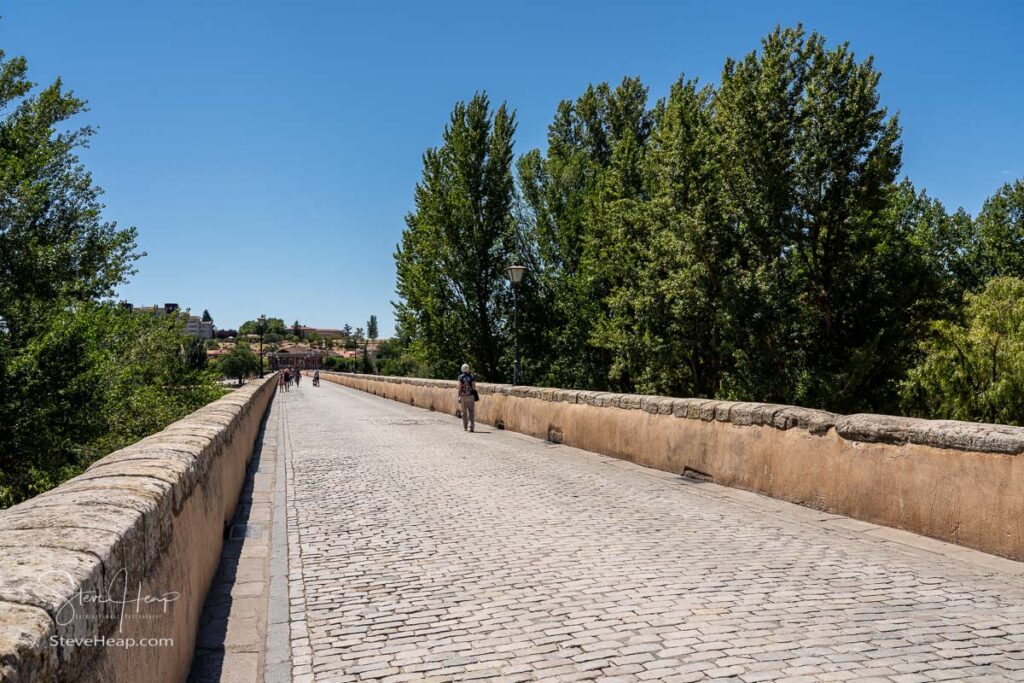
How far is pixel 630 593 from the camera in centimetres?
467

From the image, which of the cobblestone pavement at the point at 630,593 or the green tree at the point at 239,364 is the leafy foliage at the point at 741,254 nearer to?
the cobblestone pavement at the point at 630,593

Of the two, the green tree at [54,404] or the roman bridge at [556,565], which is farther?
the green tree at [54,404]

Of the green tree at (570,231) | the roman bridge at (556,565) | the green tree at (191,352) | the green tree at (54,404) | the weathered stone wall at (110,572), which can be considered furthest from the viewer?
the green tree at (191,352)

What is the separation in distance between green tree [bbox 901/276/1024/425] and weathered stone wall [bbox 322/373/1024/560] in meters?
8.35

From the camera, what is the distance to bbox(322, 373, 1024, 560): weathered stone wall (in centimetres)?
536

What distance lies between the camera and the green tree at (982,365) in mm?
14180

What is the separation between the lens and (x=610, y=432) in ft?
37.6

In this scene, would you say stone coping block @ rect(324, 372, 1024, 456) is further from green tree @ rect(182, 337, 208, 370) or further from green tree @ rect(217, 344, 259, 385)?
green tree @ rect(217, 344, 259, 385)

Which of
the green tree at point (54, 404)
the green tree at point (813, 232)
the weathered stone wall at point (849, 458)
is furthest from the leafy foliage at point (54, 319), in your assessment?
the green tree at point (813, 232)

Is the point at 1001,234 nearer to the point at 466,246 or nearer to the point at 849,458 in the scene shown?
the point at 466,246

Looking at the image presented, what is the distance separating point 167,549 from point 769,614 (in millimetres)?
3242

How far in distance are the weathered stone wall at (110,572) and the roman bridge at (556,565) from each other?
0.01 meters

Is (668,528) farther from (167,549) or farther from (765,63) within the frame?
(765,63)

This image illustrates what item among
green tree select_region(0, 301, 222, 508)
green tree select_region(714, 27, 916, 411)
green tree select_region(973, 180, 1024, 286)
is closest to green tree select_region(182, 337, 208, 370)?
green tree select_region(0, 301, 222, 508)
